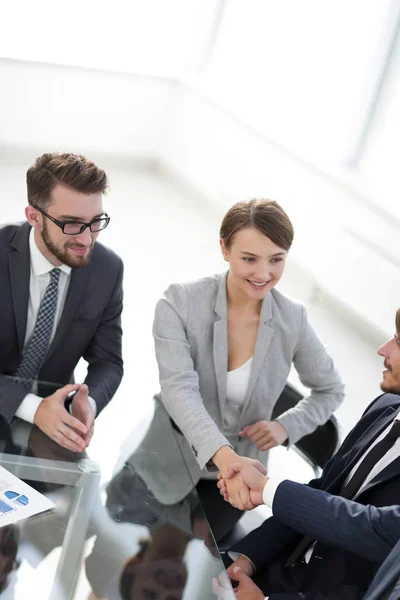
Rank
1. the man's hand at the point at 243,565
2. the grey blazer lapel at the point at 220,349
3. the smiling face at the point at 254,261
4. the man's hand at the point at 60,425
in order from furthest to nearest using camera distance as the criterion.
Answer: the grey blazer lapel at the point at 220,349 → the smiling face at the point at 254,261 → the man's hand at the point at 60,425 → the man's hand at the point at 243,565

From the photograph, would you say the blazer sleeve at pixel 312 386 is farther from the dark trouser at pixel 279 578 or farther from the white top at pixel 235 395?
the dark trouser at pixel 279 578

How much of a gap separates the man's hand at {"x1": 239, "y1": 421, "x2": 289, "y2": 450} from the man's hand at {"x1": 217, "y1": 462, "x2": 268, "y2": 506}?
0.29 meters

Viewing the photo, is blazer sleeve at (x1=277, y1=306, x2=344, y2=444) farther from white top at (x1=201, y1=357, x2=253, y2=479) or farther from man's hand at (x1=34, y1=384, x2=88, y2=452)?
man's hand at (x1=34, y1=384, x2=88, y2=452)

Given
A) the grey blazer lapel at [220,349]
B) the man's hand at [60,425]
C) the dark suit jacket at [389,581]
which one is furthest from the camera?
the grey blazer lapel at [220,349]

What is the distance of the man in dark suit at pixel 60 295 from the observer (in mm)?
2961

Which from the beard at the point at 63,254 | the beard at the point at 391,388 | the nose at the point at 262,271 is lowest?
the beard at the point at 63,254

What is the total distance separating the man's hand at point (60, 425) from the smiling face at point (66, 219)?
0.56 m

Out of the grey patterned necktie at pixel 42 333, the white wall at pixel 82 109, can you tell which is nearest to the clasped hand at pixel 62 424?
the grey patterned necktie at pixel 42 333

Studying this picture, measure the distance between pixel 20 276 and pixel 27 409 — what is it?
0.54m

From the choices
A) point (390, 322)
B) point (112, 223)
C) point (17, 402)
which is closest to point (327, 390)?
point (17, 402)

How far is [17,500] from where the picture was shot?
7.59 feet

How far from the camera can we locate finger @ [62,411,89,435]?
106 inches

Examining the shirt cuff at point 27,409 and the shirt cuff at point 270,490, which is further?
the shirt cuff at point 27,409

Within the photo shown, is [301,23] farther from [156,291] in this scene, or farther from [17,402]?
[17,402]
